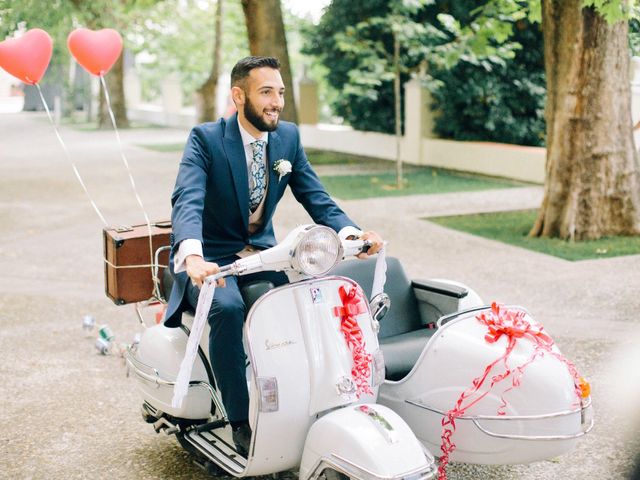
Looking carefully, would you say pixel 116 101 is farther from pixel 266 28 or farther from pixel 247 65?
pixel 247 65

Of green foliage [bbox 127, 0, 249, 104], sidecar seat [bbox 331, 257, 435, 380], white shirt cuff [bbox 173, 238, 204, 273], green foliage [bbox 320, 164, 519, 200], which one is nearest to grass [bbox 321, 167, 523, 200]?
green foliage [bbox 320, 164, 519, 200]

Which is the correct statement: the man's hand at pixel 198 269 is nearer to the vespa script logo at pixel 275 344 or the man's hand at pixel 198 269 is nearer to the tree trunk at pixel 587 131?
the vespa script logo at pixel 275 344

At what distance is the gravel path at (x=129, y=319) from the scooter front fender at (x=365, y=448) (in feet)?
2.77

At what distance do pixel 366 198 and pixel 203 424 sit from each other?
9467mm

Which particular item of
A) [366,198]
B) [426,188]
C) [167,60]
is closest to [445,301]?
[366,198]

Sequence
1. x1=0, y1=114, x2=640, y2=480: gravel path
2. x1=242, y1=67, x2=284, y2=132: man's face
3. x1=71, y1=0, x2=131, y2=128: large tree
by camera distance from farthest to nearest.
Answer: x1=71, y1=0, x2=131, y2=128: large tree
x1=0, y1=114, x2=640, y2=480: gravel path
x1=242, y1=67, x2=284, y2=132: man's face

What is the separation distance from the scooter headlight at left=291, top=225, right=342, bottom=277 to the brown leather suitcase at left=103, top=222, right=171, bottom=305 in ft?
4.33

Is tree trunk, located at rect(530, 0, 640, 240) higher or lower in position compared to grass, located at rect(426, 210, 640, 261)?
higher

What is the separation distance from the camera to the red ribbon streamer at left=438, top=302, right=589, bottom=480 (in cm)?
339

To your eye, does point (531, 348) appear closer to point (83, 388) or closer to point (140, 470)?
point (140, 470)

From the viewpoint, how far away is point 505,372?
3381 mm

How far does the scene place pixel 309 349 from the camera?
3.38 meters

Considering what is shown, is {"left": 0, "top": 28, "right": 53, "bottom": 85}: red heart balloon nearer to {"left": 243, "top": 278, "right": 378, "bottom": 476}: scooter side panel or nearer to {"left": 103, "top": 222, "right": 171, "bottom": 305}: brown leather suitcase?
{"left": 103, "top": 222, "right": 171, "bottom": 305}: brown leather suitcase

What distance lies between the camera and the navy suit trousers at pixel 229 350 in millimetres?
3512
